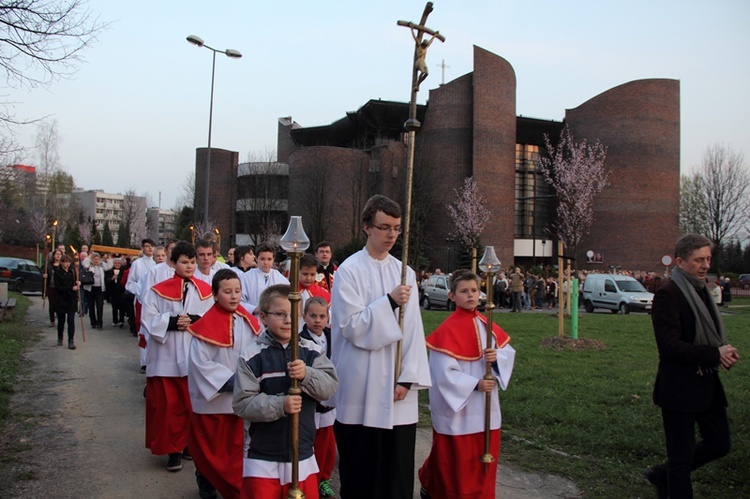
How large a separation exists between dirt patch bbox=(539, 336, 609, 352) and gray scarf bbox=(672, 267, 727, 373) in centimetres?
845

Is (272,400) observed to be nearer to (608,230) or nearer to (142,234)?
(608,230)

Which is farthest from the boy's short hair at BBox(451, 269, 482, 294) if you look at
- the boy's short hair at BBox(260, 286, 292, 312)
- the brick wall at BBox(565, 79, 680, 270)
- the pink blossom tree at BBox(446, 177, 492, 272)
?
the brick wall at BBox(565, 79, 680, 270)

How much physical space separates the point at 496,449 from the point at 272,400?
2.13m

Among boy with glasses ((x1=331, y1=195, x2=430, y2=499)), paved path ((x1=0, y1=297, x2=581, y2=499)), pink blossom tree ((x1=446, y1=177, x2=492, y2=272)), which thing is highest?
pink blossom tree ((x1=446, y1=177, x2=492, y2=272))

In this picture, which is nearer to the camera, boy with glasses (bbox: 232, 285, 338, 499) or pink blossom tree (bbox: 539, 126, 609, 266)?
boy with glasses (bbox: 232, 285, 338, 499)

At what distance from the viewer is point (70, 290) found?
12555 mm

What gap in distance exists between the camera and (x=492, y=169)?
4591cm

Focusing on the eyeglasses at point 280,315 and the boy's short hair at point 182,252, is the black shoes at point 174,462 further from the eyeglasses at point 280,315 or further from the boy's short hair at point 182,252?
the eyeglasses at point 280,315

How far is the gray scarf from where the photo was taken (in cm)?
429

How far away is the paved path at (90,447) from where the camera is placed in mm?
5148

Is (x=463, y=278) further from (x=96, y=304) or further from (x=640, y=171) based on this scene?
(x=640, y=171)

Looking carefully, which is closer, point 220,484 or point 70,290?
point 220,484

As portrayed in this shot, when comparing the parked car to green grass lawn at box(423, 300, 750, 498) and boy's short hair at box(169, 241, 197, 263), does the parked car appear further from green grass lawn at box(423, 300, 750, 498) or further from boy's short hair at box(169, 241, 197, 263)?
boy's short hair at box(169, 241, 197, 263)

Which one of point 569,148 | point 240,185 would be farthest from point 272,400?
point 240,185
